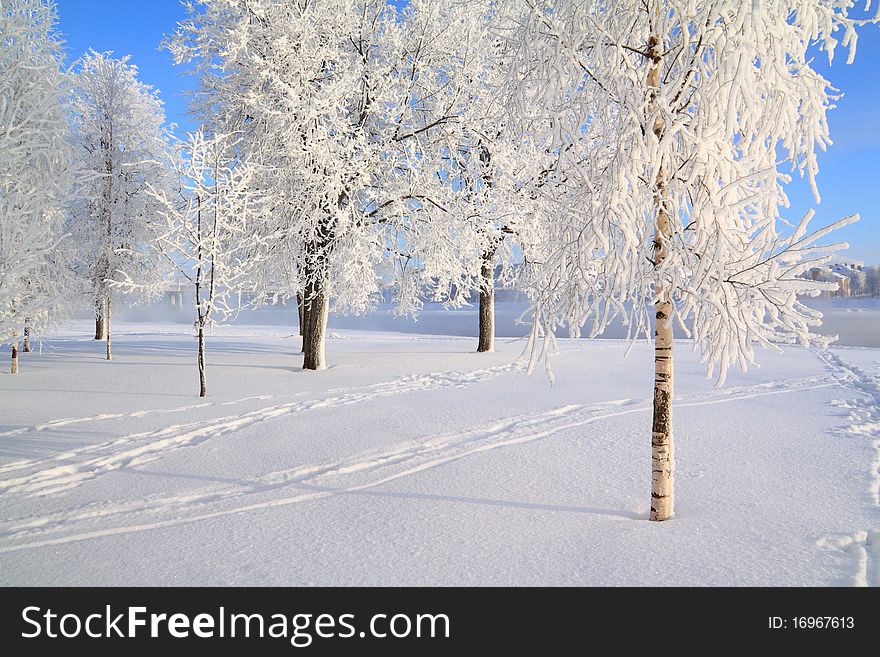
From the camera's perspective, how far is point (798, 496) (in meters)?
5.09

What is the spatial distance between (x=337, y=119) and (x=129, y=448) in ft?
26.7

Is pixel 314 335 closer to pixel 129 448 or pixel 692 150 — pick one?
pixel 129 448

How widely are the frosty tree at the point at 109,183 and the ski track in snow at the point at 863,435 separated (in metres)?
18.7

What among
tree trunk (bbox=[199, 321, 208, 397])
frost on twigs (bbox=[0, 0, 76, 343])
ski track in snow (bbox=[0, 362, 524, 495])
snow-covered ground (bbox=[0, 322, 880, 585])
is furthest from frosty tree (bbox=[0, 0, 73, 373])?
tree trunk (bbox=[199, 321, 208, 397])

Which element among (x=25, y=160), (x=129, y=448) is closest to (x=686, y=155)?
(x=129, y=448)

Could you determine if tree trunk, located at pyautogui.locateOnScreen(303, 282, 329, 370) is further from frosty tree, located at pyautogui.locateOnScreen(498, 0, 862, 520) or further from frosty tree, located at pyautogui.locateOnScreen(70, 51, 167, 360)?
frosty tree, located at pyautogui.locateOnScreen(498, 0, 862, 520)

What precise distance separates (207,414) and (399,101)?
27.9 ft

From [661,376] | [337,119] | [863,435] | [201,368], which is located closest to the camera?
[661,376]

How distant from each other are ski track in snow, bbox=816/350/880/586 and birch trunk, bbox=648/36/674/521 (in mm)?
1154

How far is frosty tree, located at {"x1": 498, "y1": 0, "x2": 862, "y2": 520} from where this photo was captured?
3998 millimetres

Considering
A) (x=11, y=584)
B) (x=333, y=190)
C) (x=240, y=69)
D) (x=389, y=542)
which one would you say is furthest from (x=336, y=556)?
(x=240, y=69)

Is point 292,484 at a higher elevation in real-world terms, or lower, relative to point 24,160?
lower

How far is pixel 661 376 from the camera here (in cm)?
473

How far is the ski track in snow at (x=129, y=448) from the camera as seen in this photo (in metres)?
5.86
